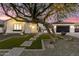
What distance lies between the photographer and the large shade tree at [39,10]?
10.2 meters

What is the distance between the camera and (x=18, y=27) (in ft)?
33.6

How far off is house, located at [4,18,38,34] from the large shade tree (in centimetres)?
7

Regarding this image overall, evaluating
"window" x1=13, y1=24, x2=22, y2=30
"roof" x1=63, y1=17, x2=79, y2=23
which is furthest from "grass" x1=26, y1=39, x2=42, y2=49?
"roof" x1=63, y1=17, x2=79, y2=23

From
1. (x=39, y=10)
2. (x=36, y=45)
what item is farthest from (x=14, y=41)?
(x=39, y=10)

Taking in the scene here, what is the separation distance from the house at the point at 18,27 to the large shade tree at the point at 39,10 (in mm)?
70

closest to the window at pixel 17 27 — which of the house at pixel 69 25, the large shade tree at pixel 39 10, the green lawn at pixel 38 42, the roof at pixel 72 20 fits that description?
the large shade tree at pixel 39 10

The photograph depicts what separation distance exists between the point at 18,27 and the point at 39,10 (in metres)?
0.43

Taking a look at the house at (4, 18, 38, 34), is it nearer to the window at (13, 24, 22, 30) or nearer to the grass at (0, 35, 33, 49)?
the window at (13, 24, 22, 30)

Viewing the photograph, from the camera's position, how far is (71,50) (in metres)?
10.2

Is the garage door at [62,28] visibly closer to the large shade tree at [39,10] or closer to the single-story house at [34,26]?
the single-story house at [34,26]

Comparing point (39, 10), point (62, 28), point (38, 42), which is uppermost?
point (39, 10)

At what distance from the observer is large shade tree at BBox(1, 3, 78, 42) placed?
1018 cm

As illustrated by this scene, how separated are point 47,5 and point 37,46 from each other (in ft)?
2.18

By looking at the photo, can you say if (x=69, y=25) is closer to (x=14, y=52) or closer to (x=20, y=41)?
(x=20, y=41)
